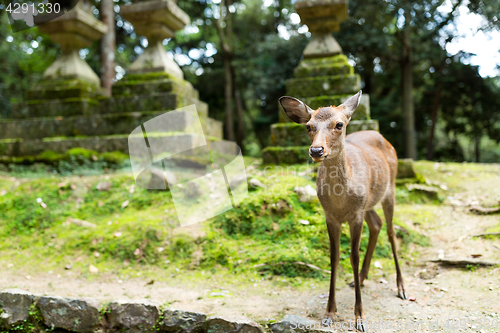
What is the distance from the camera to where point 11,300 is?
11.3 feet

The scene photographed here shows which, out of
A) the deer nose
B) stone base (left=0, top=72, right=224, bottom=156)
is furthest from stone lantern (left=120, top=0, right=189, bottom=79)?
the deer nose

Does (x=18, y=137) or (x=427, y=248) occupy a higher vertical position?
(x=18, y=137)

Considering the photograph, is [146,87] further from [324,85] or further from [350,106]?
[350,106]

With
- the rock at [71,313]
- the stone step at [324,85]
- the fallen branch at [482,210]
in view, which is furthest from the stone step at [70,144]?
the fallen branch at [482,210]

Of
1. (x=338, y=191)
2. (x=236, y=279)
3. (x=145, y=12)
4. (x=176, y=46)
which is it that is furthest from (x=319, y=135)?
(x=176, y=46)

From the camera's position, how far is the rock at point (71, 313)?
3.29 meters

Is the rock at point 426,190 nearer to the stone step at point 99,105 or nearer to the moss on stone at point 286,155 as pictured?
the moss on stone at point 286,155

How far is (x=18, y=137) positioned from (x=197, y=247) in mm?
5631

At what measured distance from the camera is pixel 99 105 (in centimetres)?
759

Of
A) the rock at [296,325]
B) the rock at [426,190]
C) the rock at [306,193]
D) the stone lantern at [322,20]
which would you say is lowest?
the rock at [296,325]

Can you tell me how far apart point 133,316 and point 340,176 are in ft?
7.64

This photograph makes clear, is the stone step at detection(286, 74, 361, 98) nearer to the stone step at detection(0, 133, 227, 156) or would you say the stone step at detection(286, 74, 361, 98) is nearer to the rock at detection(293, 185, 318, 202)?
the rock at detection(293, 185, 318, 202)

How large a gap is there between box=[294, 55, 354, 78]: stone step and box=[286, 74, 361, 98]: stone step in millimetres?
133

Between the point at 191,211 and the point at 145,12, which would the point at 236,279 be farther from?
the point at 145,12
